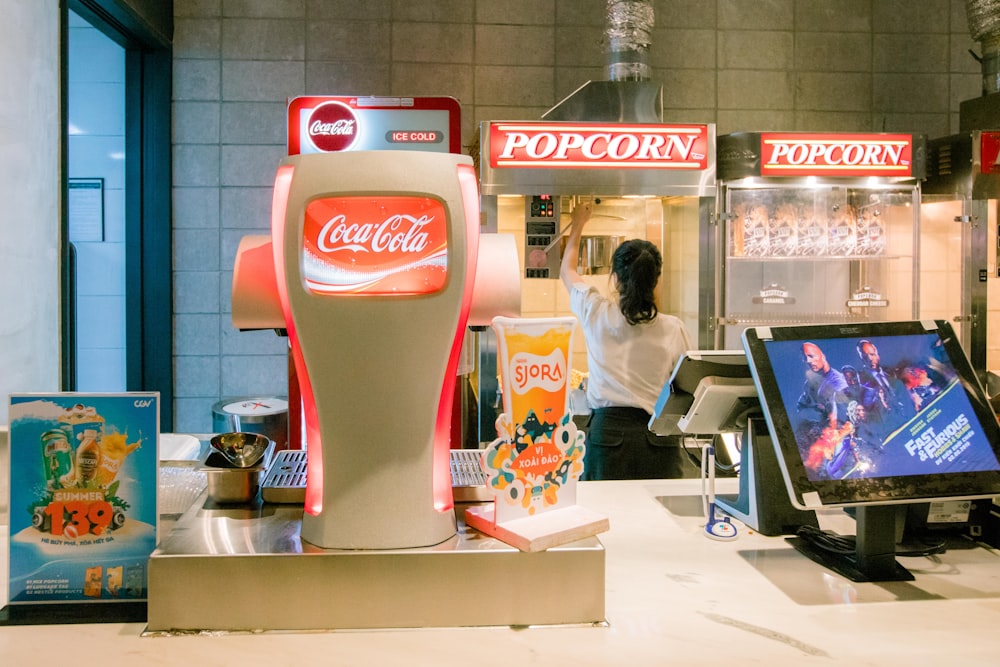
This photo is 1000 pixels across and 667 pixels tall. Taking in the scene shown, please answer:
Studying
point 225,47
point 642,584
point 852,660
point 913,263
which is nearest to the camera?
point 852,660

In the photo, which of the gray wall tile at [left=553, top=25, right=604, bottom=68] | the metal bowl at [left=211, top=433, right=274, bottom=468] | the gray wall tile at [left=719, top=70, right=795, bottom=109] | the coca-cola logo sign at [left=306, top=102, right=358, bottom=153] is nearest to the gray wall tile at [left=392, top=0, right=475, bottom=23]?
the gray wall tile at [left=553, top=25, right=604, bottom=68]

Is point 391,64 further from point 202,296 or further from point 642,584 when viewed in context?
point 642,584

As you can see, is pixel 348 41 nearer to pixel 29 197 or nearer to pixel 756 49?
pixel 29 197

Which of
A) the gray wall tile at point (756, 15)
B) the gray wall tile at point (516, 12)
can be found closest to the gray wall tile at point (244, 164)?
the gray wall tile at point (516, 12)

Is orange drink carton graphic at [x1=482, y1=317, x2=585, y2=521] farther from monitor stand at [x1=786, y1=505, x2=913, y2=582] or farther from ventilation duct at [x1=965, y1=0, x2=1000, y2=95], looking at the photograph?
ventilation duct at [x1=965, y1=0, x2=1000, y2=95]

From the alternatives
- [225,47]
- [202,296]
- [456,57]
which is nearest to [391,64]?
[456,57]

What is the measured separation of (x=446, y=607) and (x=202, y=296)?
12.5 ft

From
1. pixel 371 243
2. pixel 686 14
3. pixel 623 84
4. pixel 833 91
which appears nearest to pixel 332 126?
pixel 623 84

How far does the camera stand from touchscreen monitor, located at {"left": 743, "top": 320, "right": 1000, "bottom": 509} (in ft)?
4.49

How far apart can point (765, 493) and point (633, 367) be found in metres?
1.43

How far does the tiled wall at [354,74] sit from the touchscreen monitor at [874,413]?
336 cm

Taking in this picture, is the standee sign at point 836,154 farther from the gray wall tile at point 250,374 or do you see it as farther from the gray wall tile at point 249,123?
the gray wall tile at point 250,374

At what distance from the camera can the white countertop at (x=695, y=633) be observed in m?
1.14

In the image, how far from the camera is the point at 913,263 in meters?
4.25
